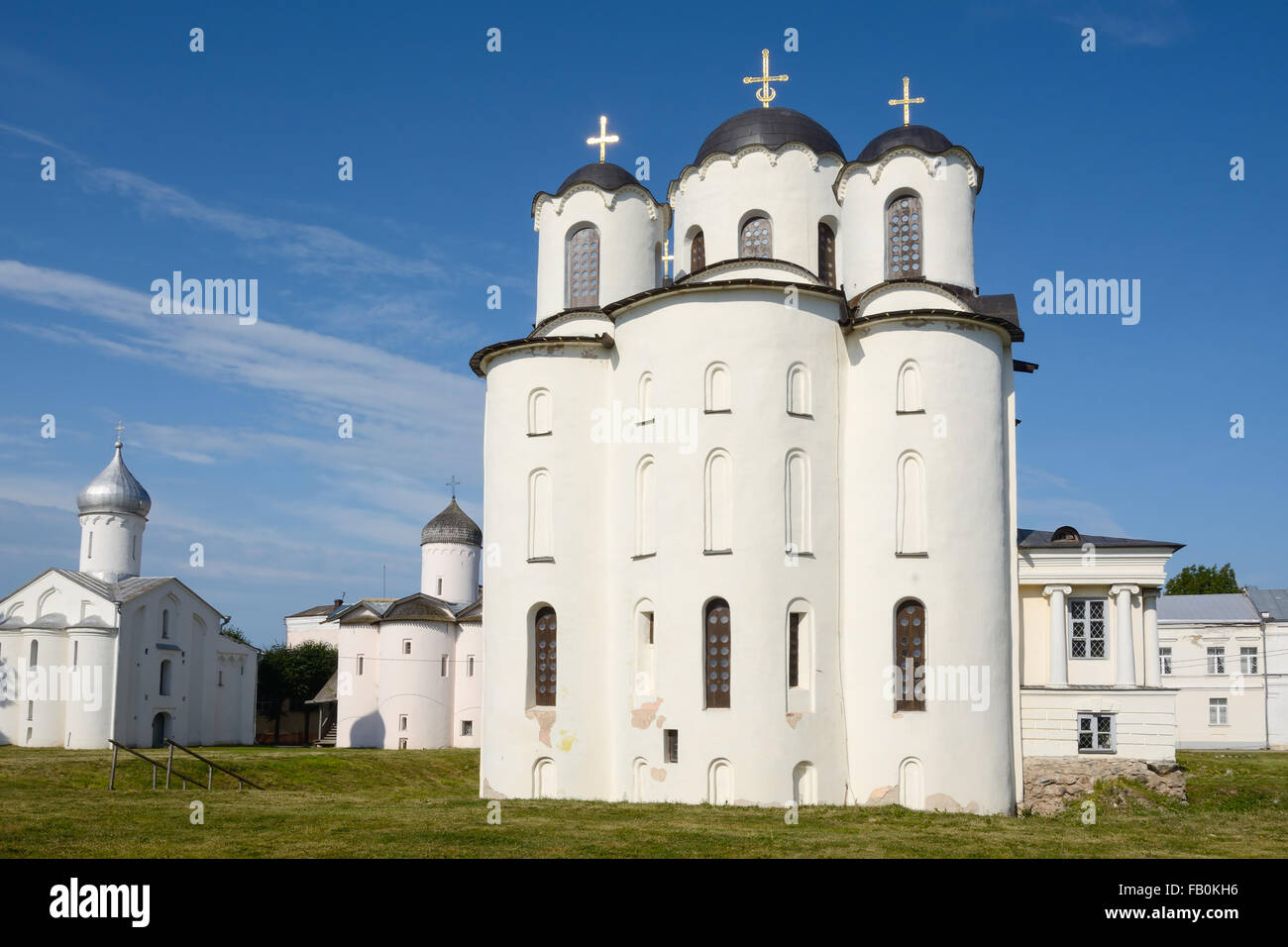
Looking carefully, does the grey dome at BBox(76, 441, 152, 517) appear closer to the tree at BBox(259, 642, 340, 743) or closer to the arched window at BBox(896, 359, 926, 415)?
the tree at BBox(259, 642, 340, 743)

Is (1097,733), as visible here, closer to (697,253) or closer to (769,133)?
(697,253)

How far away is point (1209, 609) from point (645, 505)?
39.6 metres

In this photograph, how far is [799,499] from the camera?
999 inches

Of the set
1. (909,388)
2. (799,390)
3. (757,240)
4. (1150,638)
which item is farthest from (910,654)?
(757,240)

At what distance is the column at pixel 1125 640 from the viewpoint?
26.5 metres

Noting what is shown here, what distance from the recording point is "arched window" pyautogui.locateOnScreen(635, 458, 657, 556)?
85.8 ft

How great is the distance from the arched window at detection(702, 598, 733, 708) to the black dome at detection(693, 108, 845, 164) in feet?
37.6

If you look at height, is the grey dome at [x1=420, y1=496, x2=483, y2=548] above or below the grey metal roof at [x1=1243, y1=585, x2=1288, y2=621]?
above

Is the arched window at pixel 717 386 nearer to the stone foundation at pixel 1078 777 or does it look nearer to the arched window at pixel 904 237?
the arched window at pixel 904 237

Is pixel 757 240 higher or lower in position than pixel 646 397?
higher
